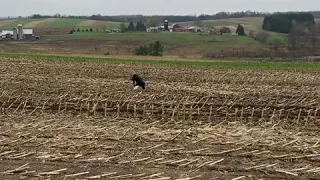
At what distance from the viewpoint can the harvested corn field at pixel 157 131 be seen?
31.1 feet

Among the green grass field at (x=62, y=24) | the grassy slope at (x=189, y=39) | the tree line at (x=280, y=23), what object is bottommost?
the grassy slope at (x=189, y=39)

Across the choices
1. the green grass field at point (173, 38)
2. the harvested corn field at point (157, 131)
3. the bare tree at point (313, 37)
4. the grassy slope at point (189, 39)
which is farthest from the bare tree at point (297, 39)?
the harvested corn field at point (157, 131)

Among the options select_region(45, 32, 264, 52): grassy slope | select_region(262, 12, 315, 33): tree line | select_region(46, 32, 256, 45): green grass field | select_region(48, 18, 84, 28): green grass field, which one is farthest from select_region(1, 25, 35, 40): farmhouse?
select_region(262, 12, 315, 33): tree line

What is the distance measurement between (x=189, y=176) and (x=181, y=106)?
25.4ft

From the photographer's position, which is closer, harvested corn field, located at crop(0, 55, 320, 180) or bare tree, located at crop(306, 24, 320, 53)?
harvested corn field, located at crop(0, 55, 320, 180)

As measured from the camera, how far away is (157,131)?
12.7 meters

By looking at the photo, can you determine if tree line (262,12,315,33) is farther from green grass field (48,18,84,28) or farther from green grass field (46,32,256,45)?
green grass field (48,18,84,28)

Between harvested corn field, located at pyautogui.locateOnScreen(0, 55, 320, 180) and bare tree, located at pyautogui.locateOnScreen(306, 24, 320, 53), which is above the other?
bare tree, located at pyautogui.locateOnScreen(306, 24, 320, 53)

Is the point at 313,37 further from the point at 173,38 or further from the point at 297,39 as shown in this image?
the point at 173,38

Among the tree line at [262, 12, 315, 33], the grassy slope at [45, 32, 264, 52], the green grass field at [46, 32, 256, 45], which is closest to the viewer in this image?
the grassy slope at [45, 32, 264, 52]

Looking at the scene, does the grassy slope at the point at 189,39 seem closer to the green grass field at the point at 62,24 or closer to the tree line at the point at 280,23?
the tree line at the point at 280,23

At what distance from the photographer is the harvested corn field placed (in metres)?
9.47

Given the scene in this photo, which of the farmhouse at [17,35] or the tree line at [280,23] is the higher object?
the tree line at [280,23]

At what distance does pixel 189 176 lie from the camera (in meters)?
9.02
